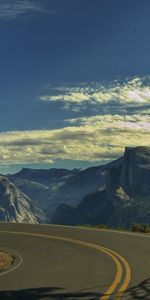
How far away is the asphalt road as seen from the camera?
13.5 m

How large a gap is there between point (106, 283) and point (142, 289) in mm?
1347

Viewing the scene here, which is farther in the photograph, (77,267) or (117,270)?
(77,267)

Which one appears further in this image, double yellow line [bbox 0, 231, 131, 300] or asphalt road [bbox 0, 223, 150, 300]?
asphalt road [bbox 0, 223, 150, 300]

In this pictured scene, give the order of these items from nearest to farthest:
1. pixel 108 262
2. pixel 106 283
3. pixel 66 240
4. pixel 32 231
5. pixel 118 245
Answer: pixel 106 283 < pixel 108 262 < pixel 118 245 < pixel 66 240 < pixel 32 231

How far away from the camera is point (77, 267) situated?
18.4m

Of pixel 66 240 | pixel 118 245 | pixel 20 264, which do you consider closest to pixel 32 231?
pixel 66 240

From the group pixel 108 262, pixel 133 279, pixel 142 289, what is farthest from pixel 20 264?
pixel 142 289

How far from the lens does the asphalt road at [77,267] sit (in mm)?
13461

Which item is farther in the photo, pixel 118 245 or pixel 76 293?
pixel 118 245

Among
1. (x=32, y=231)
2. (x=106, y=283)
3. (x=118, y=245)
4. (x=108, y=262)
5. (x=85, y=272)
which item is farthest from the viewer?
(x=32, y=231)

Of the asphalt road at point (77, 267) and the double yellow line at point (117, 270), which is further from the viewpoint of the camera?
the asphalt road at point (77, 267)

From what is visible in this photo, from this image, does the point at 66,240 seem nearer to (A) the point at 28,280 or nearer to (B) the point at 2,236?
(B) the point at 2,236

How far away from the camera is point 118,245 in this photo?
25750 mm

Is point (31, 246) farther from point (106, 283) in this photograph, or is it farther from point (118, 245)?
point (106, 283)
